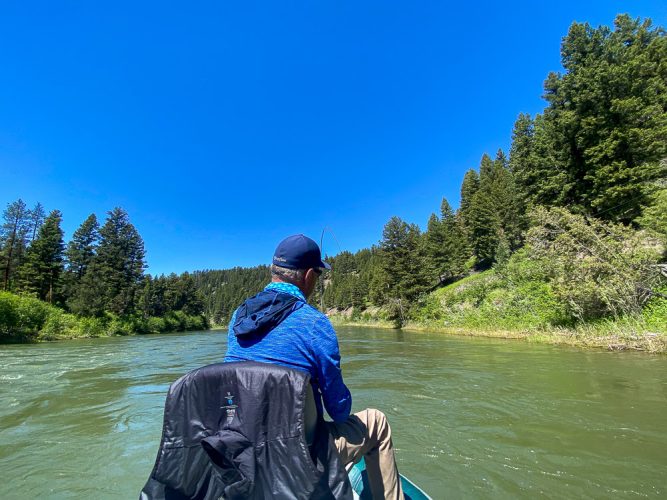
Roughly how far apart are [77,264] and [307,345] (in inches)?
2287

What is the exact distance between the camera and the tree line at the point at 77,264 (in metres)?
40.1

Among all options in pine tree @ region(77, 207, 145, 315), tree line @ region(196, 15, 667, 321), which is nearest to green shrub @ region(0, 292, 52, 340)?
pine tree @ region(77, 207, 145, 315)

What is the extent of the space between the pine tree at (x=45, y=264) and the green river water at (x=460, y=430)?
41646 millimetres

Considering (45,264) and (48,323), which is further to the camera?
(45,264)

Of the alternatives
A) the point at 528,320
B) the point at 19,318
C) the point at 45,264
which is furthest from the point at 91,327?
the point at 528,320

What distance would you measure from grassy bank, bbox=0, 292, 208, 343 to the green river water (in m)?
22.8

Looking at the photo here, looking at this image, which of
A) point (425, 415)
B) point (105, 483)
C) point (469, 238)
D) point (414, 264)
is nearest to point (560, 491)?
point (425, 415)

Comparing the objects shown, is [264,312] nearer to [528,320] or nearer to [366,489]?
[366,489]

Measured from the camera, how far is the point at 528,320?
59.2 feet

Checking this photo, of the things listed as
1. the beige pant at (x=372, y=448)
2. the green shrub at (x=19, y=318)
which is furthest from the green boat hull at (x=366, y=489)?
the green shrub at (x=19, y=318)

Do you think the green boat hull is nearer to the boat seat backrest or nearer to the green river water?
the green river water

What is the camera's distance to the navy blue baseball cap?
1947 millimetres

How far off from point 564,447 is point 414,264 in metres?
37.2

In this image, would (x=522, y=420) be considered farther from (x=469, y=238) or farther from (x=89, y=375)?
(x=469, y=238)
